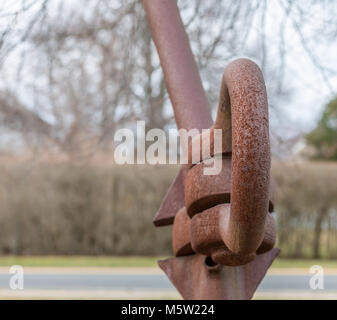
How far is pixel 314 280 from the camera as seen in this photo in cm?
512

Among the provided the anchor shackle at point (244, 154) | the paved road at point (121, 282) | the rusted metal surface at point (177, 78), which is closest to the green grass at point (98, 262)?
the paved road at point (121, 282)

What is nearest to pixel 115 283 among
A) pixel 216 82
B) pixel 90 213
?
pixel 90 213

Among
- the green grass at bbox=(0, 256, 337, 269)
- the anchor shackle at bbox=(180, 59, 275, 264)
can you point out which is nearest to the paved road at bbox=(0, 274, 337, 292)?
the green grass at bbox=(0, 256, 337, 269)

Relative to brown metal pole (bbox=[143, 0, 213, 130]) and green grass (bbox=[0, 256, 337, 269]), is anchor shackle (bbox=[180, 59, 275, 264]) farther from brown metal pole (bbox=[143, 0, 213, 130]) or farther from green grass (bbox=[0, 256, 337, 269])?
green grass (bbox=[0, 256, 337, 269])

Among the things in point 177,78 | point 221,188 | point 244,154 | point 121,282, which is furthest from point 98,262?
point 244,154

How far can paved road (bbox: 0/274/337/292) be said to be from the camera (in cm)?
556

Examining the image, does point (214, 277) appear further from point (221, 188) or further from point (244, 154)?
point (244, 154)

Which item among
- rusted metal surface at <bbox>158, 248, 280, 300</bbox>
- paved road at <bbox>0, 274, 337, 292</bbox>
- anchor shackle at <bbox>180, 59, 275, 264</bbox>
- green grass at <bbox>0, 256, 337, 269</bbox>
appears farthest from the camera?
green grass at <bbox>0, 256, 337, 269</bbox>

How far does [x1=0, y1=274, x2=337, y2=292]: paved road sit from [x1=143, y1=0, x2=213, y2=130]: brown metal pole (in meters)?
4.56

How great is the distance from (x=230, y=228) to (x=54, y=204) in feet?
27.2

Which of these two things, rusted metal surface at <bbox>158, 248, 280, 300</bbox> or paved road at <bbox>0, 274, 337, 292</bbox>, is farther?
paved road at <bbox>0, 274, 337, 292</bbox>

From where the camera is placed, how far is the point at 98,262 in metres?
7.87

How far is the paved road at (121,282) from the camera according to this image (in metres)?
5.56

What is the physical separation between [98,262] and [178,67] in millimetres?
7241
